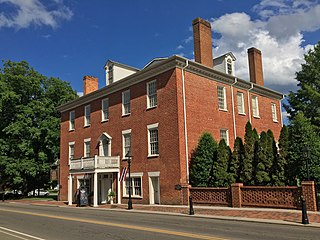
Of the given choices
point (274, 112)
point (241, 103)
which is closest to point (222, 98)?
point (241, 103)

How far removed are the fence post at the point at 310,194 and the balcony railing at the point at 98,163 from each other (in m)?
14.9

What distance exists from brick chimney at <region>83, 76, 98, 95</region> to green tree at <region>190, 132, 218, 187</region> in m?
17.0

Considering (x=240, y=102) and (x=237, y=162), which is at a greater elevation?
(x=240, y=102)

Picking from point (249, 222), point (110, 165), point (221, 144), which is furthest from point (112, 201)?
point (249, 222)

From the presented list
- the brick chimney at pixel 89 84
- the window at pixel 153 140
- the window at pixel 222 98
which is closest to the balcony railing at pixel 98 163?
the window at pixel 153 140

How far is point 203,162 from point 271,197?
5.28m

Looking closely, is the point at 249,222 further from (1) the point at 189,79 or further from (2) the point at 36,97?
(2) the point at 36,97

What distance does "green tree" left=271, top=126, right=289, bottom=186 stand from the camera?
2020cm

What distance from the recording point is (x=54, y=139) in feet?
134

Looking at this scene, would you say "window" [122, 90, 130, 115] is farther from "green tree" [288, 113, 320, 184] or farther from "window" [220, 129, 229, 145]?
"green tree" [288, 113, 320, 184]

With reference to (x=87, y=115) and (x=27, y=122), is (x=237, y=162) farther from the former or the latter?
(x=27, y=122)

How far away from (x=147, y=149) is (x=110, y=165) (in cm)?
391

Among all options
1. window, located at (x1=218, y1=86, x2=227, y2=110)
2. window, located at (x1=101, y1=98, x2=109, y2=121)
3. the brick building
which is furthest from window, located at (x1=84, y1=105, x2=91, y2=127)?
window, located at (x1=218, y1=86, x2=227, y2=110)

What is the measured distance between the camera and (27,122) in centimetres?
3947
